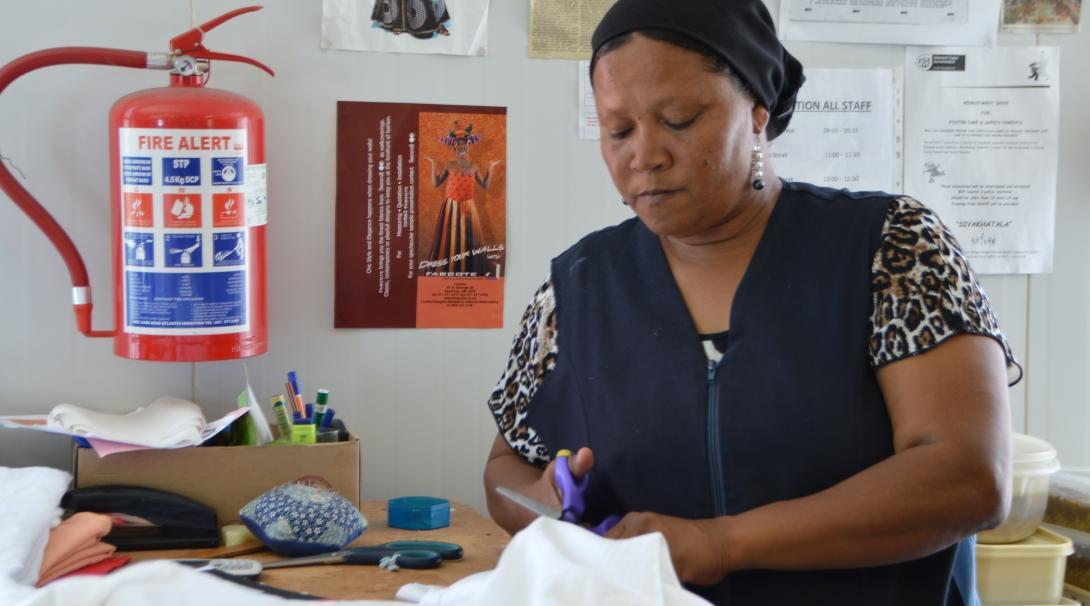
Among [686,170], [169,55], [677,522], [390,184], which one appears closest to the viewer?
[677,522]

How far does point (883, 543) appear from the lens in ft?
3.97

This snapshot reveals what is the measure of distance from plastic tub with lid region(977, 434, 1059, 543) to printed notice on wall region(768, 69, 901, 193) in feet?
1.92

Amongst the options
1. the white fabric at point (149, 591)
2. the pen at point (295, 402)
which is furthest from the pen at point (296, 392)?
the white fabric at point (149, 591)

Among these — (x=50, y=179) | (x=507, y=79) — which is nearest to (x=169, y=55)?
(x=50, y=179)

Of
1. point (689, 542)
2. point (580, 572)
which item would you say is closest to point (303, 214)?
point (689, 542)

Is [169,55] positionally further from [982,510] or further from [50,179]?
[982,510]

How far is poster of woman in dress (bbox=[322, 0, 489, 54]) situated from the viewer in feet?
6.66

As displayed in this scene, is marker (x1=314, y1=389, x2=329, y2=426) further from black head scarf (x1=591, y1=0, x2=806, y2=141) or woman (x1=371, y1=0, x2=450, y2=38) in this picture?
black head scarf (x1=591, y1=0, x2=806, y2=141)

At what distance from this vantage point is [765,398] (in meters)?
1.32

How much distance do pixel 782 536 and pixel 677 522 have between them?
107 millimetres

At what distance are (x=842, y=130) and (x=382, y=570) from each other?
125 centimetres

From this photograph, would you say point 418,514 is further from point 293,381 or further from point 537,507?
point 537,507

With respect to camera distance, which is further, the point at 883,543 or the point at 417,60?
the point at 417,60

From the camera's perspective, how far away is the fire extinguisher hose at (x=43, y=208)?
1813 mm
